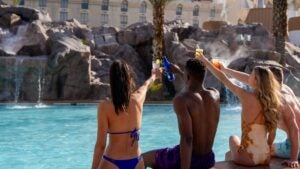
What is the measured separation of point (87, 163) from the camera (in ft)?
29.3

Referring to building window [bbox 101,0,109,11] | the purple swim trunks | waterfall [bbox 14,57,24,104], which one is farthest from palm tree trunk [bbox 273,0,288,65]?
building window [bbox 101,0,109,11]

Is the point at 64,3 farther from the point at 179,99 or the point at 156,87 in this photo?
the point at 179,99

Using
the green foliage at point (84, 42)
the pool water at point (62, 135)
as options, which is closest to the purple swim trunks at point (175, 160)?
the pool water at point (62, 135)

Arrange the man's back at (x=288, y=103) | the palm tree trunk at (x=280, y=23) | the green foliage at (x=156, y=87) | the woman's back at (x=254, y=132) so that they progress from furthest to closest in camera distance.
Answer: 1. the green foliage at (x=156, y=87)
2. the palm tree trunk at (x=280, y=23)
3. the man's back at (x=288, y=103)
4. the woman's back at (x=254, y=132)

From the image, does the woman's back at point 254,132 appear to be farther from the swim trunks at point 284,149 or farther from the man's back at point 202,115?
the man's back at point 202,115

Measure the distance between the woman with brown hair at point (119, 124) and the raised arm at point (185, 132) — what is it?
0.40 metres

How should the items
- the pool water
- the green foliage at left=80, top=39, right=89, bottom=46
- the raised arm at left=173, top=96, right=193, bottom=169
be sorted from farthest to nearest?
1. the green foliage at left=80, top=39, right=89, bottom=46
2. the pool water
3. the raised arm at left=173, top=96, right=193, bottom=169

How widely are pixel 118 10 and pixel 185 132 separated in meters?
59.7

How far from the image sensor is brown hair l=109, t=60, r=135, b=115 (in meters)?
4.27

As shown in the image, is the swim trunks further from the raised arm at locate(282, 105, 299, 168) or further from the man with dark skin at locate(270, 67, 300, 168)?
the raised arm at locate(282, 105, 299, 168)

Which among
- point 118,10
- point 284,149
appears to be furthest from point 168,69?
point 118,10

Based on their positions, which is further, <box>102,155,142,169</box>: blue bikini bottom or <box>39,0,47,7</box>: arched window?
<box>39,0,47,7</box>: arched window

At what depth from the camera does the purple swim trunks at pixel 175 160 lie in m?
4.86

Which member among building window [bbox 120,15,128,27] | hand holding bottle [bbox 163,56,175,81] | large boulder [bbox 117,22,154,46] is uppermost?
building window [bbox 120,15,128,27]
